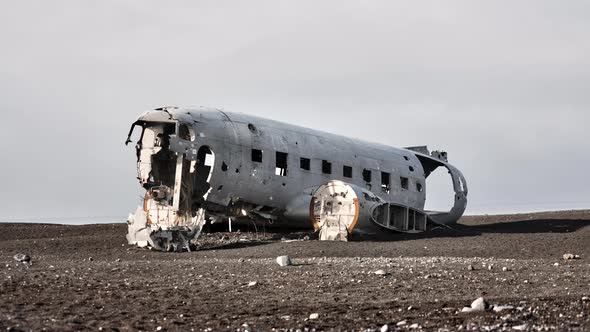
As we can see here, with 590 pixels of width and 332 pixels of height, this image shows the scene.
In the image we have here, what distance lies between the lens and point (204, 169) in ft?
92.8

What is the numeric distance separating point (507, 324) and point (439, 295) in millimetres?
3285

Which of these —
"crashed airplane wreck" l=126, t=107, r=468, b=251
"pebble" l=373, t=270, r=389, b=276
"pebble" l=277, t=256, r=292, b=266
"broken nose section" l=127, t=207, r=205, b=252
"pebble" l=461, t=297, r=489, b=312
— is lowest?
"pebble" l=461, t=297, r=489, b=312

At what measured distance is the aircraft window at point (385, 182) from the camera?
33.4 metres

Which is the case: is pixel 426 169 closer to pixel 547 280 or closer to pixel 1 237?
pixel 1 237

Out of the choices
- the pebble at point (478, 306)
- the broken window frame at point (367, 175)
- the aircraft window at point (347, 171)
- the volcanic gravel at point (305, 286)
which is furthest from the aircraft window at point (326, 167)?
the pebble at point (478, 306)

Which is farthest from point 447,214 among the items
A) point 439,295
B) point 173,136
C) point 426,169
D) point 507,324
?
point 507,324

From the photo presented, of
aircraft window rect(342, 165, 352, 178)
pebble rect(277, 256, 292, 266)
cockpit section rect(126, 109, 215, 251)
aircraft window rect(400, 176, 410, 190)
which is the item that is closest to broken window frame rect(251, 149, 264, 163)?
cockpit section rect(126, 109, 215, 251)

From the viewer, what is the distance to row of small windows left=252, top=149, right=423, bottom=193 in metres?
29.0

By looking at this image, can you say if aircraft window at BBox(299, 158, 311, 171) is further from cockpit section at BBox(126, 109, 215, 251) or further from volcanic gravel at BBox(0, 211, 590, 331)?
volcanic gravel at BBox(0, 211, 590, 331)

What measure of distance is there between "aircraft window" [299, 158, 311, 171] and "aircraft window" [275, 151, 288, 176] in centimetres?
71

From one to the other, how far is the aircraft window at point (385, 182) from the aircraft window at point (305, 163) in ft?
13.0

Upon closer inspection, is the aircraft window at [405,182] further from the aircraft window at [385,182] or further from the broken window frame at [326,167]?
the broken window frame at [326,167]

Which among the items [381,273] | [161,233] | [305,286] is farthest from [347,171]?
[305,286]

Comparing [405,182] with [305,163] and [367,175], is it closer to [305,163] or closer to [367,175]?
[367,175]
